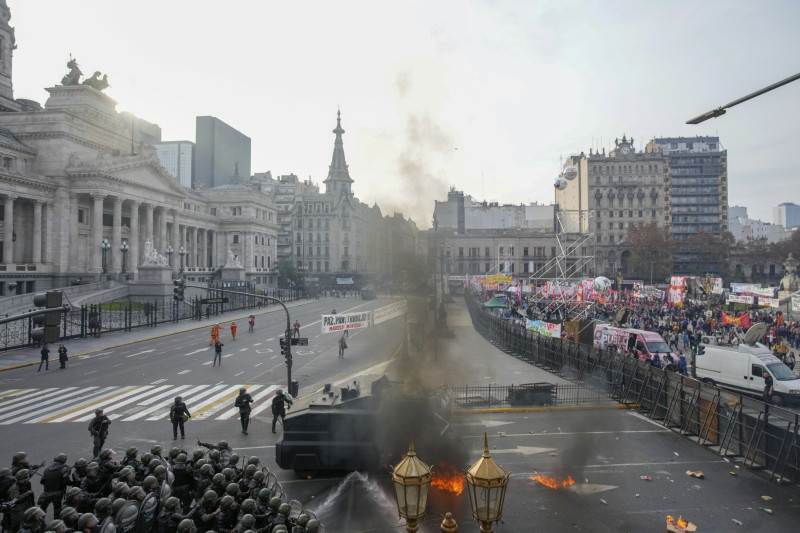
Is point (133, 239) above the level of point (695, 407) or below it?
above

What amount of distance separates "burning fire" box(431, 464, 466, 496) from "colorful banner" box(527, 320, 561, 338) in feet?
52.7

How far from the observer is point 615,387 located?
18.2m

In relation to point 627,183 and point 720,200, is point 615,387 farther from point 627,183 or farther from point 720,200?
point 720,200

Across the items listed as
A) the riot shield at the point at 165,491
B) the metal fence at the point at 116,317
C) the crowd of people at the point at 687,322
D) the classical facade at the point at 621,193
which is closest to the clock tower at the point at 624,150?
the classical facade at the point at 621,193

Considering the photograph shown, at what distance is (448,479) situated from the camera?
10.3 meters


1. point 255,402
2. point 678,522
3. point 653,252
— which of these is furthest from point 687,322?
point 653,252

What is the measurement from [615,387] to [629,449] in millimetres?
5734

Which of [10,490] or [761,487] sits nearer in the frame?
[10,490]

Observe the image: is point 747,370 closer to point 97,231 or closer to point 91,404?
point 91,404

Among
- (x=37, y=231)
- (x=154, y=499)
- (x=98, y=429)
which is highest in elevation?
(x=37, y=231)

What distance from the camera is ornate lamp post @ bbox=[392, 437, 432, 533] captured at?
4.72 metres

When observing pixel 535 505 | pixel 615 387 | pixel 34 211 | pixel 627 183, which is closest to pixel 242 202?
pixel 34 211

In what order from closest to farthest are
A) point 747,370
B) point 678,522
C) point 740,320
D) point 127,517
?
point 127,517
point 678,522
point 747,370
point 740,320

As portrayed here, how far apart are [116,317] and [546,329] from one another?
107 feet
